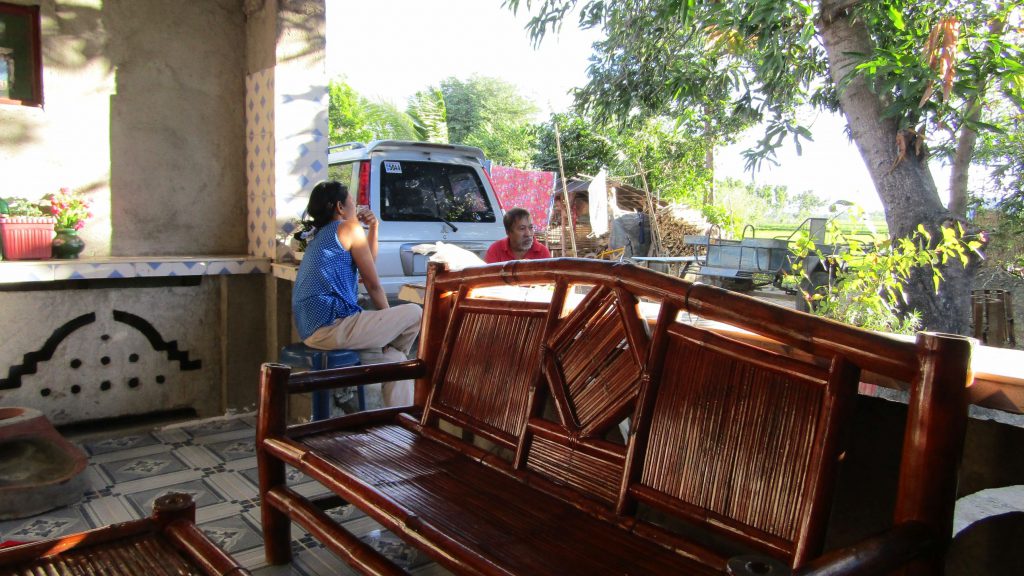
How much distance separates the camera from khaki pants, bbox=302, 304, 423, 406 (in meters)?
3.34

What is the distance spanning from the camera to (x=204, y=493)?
3.12 m

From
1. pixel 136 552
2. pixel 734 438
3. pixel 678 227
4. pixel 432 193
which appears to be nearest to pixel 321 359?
pixel 136 552

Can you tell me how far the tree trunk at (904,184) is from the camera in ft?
15.2

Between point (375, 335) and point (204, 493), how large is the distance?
3.33 ft

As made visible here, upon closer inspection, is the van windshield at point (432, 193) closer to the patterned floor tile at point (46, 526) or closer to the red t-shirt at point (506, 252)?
the red t-shirt at point (506, 252)

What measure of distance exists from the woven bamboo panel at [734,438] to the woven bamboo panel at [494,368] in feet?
1.60

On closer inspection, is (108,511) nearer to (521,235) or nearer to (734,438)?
(734,438)

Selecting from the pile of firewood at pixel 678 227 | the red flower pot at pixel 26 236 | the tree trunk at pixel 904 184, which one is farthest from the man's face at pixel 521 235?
the pile of firewood at pixel 678 227

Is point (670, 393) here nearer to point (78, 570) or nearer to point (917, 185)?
point (78, 570)

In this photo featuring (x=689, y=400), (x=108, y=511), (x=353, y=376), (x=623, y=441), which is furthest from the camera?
(x=108, y=511)

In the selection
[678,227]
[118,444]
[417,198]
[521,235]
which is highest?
[417,198]

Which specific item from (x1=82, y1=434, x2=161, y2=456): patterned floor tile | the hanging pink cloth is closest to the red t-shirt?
(x1=82, y1=434, x2=161, y2=456): patterned floor tile

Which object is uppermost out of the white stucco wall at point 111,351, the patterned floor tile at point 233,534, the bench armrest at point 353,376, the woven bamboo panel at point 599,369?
the woven bamboo panel at point 599,369

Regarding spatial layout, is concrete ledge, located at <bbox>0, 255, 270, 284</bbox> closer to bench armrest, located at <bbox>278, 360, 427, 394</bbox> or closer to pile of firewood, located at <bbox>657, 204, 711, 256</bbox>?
bench armrest, located at <bbox>278, 360, 427, 394</bbox>
